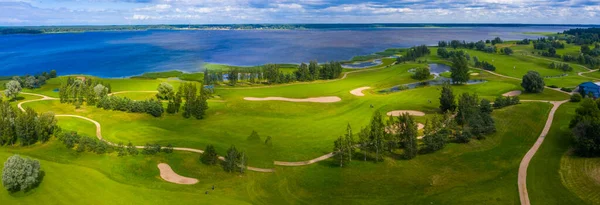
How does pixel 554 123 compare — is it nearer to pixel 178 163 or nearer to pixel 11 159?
pixel 178 163

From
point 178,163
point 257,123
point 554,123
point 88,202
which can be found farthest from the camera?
point 257,123

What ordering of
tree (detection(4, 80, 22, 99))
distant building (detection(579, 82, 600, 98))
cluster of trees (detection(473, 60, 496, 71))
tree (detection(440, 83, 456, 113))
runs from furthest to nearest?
cluster of trees (detection(473, 60, 496, 71)), tree (detection(4, 80, 22, 99)), distant building (detection(579, 82, 600, 98)), tree (detection(440, 83, 456, 113))

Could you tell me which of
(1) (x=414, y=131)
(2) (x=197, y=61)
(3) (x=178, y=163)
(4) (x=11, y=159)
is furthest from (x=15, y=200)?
(2) (x=197, y=61)

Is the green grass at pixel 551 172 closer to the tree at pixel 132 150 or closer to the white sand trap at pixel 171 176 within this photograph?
the white sand trap at pixel 171 176

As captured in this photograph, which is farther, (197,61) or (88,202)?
(197,61)

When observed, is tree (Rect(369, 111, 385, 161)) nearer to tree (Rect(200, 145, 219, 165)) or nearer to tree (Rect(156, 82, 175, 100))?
tree (Rect(200, 145, 219, 165))

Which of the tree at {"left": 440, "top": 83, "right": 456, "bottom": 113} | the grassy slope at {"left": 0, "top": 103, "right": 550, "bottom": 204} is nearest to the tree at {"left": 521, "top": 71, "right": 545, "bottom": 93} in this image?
the tree at {"left": 440, "top": 83, "right": 456, "bottom": 113}

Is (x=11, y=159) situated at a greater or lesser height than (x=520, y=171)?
greater
